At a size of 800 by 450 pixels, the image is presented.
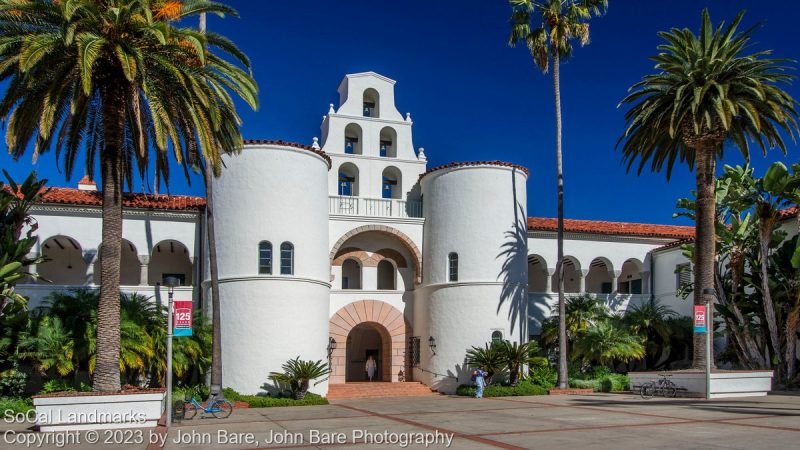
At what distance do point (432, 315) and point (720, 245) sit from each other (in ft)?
40.4

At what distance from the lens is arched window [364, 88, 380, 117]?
34031 mm

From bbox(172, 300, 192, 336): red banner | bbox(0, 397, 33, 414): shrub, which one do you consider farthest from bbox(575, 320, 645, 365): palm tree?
bbox(0, 397, 33, 414): shrub

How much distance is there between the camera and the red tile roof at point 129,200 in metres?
28.2

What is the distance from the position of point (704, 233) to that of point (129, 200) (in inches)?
888

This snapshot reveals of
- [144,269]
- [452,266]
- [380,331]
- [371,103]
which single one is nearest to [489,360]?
[452,266]

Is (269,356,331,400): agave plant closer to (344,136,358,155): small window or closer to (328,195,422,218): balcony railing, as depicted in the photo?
(328,195,422,218): balcony railing

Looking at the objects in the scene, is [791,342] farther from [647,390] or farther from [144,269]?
[144,269]

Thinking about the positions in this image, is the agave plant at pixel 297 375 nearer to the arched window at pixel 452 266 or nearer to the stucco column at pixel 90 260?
the arched window at pixel 452 266

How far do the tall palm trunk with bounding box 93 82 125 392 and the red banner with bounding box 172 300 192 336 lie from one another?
3.36 m

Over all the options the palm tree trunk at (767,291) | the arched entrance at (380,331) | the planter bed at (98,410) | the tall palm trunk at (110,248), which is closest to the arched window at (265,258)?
the arched entrance at (380,331)

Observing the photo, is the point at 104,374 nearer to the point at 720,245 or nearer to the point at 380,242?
the point at 380,242

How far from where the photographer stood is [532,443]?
13969 mm

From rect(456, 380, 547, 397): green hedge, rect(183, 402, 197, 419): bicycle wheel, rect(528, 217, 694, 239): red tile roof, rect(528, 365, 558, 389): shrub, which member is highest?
rect(528, 217, 694, 239): red tile roof

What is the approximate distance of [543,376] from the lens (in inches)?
1180
